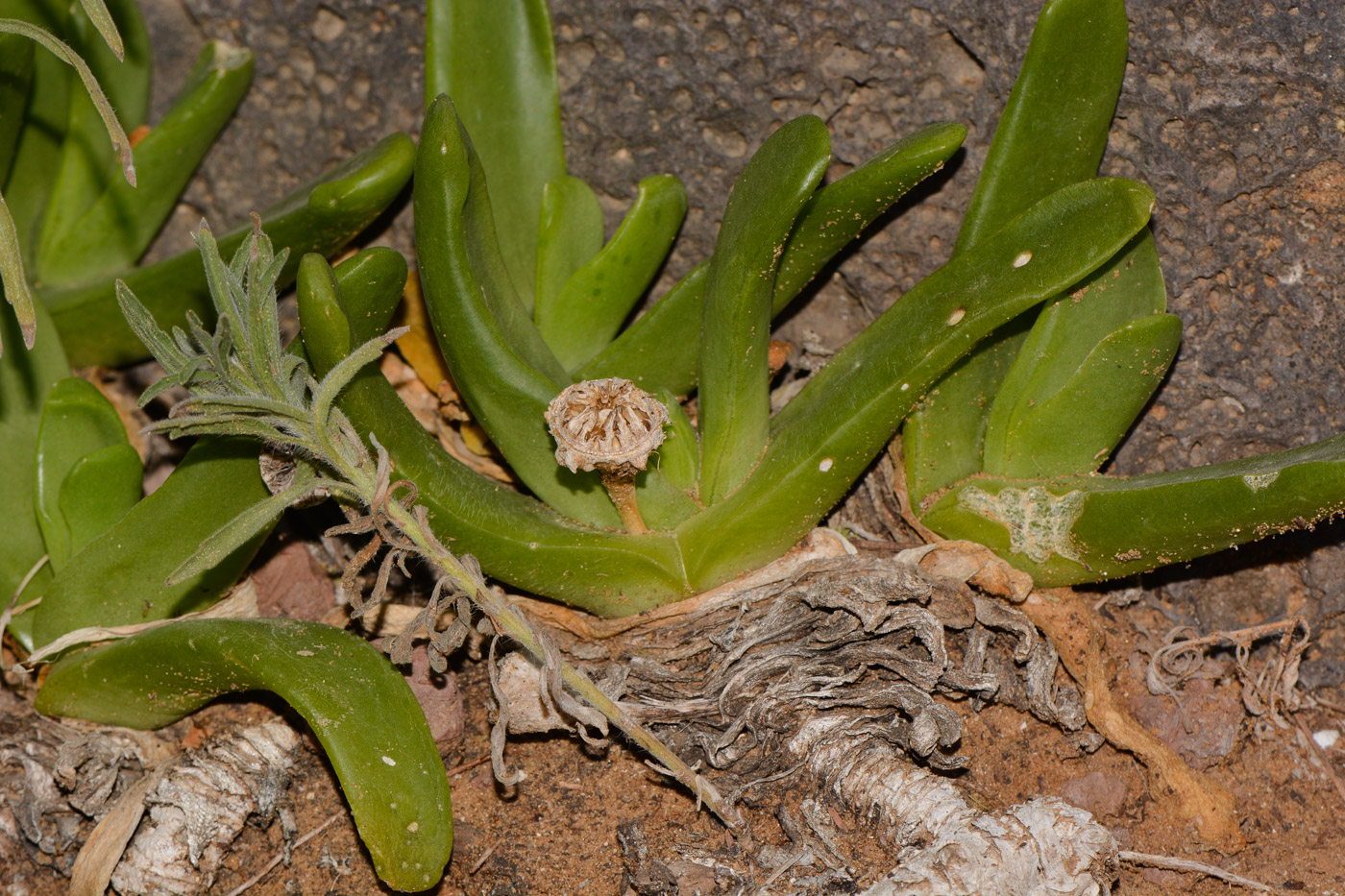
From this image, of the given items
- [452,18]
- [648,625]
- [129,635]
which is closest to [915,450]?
[648,625]

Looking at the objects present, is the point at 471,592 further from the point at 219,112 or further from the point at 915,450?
the point at 219,112

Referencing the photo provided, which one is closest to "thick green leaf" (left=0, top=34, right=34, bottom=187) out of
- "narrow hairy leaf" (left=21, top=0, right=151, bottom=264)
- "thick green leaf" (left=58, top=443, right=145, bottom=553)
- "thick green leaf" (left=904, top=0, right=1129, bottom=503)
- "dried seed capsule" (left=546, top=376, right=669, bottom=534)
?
"narrow hairy leaf" (left=21, top=0, right=151, bottom=264)

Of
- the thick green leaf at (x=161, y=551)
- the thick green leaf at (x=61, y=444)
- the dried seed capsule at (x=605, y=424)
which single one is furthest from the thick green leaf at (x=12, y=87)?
the dried seed capsule at (x=605, y=424)

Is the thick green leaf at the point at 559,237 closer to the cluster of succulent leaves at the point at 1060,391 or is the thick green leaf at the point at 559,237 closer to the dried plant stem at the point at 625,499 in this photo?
the dried plant stem at the point at 625,499

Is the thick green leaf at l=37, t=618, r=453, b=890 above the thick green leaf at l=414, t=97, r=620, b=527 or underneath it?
underneath

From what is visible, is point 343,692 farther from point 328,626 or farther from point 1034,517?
point 1034,517

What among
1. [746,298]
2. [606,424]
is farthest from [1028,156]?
[606,424]

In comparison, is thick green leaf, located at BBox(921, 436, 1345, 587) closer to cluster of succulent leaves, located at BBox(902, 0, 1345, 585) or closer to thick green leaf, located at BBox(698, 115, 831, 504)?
cluster of succulent leaves, located at BBox(902, 0, 1345, 585)
